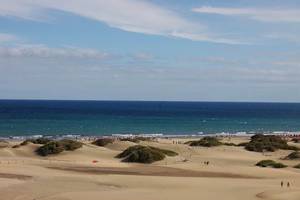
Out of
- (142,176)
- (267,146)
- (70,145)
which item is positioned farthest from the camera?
(267,146)

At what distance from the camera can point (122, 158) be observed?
4866cm

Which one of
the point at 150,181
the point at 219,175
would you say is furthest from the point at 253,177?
the point at 150,181

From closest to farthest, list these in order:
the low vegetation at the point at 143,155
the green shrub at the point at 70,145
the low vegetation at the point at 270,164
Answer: the low vegetation at the point at 270,164 → the low vegetation at the point at 143,155 → the green shrub at the point at 70,145

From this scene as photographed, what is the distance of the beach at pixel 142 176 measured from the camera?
30531mm

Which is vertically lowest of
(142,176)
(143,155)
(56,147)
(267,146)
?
(142,176)

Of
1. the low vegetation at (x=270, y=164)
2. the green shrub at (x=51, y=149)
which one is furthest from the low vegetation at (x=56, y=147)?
the low vegetation at (x=270, y=164)

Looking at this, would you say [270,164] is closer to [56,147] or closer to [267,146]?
[267,146]

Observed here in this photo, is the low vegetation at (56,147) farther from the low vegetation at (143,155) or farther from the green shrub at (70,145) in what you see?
the low vegetation at (143,155)

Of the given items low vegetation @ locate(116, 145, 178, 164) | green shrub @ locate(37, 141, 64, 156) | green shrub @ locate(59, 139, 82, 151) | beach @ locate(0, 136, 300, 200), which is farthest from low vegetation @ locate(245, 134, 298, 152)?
green shrub @ locate(37, 141, 64, 156)

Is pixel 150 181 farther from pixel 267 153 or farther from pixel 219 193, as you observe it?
pixel 267 153

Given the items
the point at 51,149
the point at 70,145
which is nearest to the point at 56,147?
the point at 51,149

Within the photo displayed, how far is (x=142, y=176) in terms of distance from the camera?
3800 centimetres

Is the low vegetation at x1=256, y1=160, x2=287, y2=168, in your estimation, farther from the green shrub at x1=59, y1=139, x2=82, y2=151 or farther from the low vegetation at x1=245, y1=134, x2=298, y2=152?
the green shrub at x1=59, y1=139, x2=82, y2=151

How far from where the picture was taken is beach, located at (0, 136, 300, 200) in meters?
30.5
